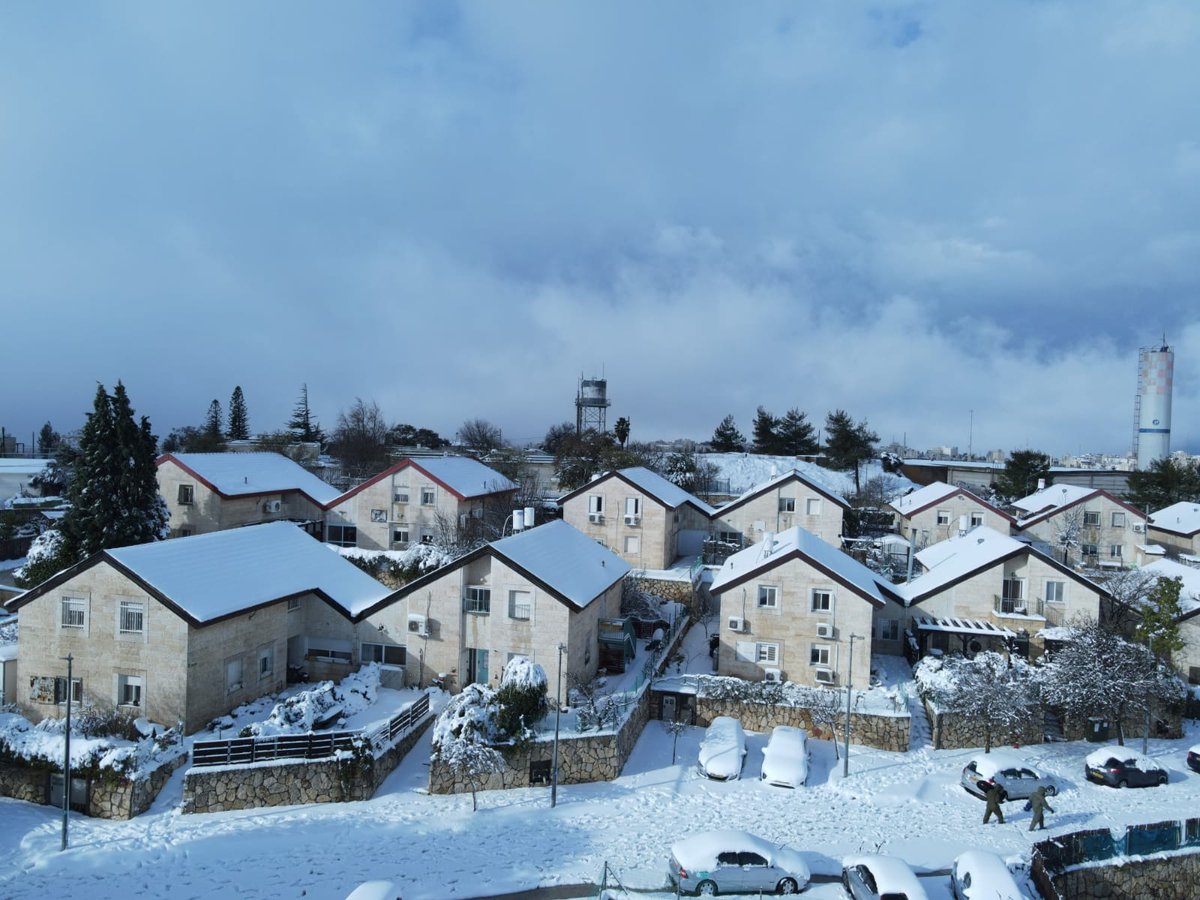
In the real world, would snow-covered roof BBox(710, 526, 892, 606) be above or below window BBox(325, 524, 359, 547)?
above

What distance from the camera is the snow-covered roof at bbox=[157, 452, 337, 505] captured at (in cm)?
4744

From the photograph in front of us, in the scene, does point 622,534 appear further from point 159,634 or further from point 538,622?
point 159,634

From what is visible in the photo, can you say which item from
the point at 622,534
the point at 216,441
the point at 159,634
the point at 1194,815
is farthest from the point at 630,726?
the point at 216,441

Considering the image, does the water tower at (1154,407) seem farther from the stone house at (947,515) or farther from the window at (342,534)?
the window at (342,534)

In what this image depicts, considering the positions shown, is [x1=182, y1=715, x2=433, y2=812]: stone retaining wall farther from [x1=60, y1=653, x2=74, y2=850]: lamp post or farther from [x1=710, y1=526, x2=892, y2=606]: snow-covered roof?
[x1=710, y1=526, x2=892, y2=606]: snow-covered roof

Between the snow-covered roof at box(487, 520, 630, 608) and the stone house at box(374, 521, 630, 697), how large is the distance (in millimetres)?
60

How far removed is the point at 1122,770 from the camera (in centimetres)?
2461

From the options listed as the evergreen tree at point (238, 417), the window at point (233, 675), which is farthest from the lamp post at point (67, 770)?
the evergreen tree at point (238, 417)

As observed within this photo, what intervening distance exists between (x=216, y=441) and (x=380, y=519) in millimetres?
51543

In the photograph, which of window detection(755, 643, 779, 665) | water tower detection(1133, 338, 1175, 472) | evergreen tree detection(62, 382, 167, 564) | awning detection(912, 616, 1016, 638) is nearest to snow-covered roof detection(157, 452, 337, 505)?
evergreen tree detection(62, 382, 167, 564)

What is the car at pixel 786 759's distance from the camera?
23.2 meters

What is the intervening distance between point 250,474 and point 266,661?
26.7 m

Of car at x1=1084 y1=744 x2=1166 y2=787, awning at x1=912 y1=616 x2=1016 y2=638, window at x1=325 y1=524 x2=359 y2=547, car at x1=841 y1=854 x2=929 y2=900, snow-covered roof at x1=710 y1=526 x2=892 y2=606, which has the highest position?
snow-covered roof at x1=710 y1=526 x2=892 y2=606

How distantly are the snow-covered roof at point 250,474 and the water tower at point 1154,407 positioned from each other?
9110 centimetres
